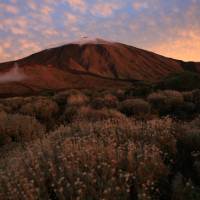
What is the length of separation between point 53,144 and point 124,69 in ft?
262

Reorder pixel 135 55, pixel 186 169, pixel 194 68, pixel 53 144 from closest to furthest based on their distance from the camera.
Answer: pixel 186 169
pixel 53 144
pixel 135 55
pixel 194 68

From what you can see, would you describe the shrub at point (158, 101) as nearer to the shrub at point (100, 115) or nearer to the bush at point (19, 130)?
the shrub at point (100, 115)

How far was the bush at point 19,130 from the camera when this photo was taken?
10.4 m

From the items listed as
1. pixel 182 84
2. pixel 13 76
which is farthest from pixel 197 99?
pixel 13 76

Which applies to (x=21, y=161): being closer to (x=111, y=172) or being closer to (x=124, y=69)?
(x=111, y=172)

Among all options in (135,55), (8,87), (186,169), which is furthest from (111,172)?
(135,55)

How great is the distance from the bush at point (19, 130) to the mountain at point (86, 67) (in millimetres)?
41779

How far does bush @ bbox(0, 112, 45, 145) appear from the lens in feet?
34.2

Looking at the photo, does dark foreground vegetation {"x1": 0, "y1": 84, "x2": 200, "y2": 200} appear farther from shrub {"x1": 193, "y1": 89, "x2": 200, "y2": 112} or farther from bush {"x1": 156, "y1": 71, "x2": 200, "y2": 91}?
bush {"x1": 156, "y1": 71, "x2": 200, "y2": 91}

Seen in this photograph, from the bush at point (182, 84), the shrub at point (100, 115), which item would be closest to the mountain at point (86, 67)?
the bush at point (182, 84)

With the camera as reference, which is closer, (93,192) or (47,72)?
(93,192)

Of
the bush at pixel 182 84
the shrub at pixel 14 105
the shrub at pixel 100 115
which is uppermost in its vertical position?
the bush at pixel 182 84

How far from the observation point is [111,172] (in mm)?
4797

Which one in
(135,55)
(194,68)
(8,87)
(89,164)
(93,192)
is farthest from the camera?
(194,68)
